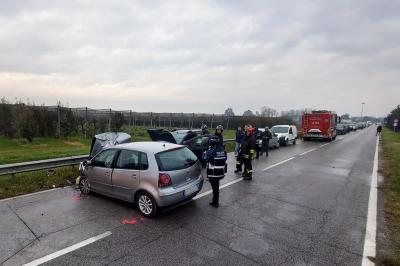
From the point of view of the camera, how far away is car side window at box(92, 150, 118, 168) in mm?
7234

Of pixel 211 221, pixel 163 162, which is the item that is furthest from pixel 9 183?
pixel 211 221

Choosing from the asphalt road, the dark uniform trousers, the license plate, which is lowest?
the asphalt road

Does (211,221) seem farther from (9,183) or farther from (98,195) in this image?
(9,183)

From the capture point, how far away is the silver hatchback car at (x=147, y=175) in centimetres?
620

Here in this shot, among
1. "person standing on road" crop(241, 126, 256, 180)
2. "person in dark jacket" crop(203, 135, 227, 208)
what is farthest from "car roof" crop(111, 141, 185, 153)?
"person standing on road" crop(241, 126, 256, 180)

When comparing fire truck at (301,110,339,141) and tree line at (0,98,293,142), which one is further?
fire truck at (301,110,339,141)

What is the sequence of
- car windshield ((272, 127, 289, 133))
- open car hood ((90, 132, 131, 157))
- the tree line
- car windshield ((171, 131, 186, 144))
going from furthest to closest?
car windshield ((272, 127, 289, 133)), the tree line, car windshield ((171, 131, 186, 144)), open car hood ((90, 132, 131, 157))

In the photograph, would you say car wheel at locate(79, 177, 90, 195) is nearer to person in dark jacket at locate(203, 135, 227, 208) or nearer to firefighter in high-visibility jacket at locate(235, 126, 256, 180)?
person in dark jacket at locate(203, 135, 227, 208)

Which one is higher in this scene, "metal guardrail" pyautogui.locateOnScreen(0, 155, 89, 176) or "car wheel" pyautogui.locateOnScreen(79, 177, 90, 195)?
"metal guardrail" pyautogui.locateOnScreen(0, 155, 89, 176)

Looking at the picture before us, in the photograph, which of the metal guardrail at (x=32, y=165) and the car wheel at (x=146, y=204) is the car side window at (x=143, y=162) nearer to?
the car wheel at (x=146, y=204)

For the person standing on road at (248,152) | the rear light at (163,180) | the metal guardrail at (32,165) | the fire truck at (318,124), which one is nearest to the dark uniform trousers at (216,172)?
the rear light at (163,180)

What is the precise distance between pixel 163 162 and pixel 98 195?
2616 mm

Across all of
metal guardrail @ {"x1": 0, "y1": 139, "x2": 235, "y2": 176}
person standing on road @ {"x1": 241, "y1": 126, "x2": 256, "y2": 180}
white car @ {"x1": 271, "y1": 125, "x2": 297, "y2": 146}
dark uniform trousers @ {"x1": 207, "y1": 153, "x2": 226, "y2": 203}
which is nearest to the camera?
dark uniform trousers @ {"x1": 207, "y1": 153, "x2": 226, "y2": 203}

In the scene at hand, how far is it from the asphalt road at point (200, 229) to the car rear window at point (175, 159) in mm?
1033
